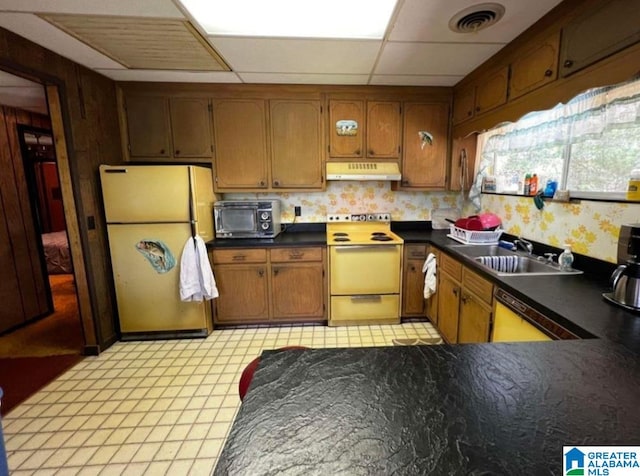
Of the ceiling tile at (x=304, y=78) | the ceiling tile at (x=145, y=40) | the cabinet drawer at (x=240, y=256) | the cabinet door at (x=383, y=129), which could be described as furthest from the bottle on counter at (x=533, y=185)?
the ceiling tile at (x=145, y=40)

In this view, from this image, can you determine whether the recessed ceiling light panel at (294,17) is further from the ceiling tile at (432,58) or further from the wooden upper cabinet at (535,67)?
the wooden upper cabinet at (535,67)

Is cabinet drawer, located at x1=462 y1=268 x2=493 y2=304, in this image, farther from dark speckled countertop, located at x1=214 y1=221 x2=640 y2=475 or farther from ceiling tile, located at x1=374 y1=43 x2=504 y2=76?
ceiling tile, located at x1=374 y1=43 x2=504 y2=76

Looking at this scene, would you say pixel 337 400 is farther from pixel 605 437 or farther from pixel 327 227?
pixel 327 227

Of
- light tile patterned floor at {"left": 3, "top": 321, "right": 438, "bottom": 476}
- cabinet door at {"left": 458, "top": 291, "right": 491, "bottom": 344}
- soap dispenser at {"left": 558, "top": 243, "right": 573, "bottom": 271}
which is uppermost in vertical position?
soap dispenser at {"left": 558, "top": 243, "right": 573, "bottom": 271}

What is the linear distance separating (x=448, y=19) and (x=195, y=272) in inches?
103

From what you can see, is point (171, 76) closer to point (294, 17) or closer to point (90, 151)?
point (90, 151)

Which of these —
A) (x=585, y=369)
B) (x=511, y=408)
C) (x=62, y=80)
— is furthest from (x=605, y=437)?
(x=62, y=80)

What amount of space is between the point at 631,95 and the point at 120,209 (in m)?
3.58

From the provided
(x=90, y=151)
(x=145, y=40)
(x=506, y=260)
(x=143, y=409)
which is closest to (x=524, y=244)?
(x=506, y=260)

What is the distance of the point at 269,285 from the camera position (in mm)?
3004

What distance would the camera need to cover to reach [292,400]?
772 mm

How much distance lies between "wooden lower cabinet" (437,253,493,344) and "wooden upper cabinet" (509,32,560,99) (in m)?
1.23

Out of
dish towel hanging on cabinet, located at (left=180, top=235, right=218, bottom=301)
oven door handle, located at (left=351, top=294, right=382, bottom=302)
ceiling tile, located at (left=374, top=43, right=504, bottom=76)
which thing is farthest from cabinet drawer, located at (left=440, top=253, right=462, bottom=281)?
dish towel hanging on cabinet, located at (left=180, top=235, right=218, bottom=301)

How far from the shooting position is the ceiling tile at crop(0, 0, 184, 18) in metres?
1.60
